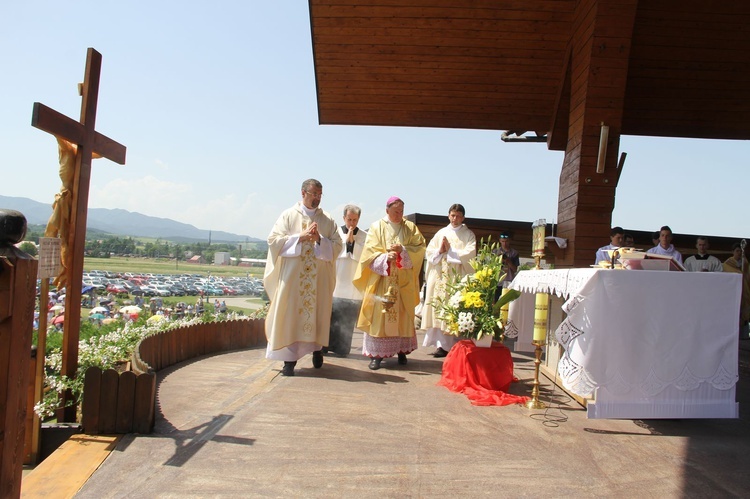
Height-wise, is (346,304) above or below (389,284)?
below

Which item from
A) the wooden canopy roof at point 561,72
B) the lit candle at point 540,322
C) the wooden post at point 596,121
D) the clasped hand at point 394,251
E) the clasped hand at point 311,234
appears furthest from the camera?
the wooden canopy roof at point 561,72

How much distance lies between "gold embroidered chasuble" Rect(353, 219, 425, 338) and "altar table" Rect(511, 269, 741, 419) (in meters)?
2.86

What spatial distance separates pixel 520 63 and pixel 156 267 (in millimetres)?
44716

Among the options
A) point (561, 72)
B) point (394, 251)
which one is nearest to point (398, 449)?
point (394, 251)

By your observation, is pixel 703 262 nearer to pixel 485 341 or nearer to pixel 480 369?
pixel 485 341

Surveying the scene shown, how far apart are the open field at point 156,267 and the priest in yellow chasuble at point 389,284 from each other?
1292 inches

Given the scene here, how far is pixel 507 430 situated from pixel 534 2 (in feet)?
22.5

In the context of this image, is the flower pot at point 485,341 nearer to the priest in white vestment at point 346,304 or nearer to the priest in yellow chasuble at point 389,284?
the priest in yellow chasuble at point 389,284

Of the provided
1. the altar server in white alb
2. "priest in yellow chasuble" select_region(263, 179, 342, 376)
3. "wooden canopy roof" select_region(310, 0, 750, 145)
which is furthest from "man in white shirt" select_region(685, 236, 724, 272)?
"priest in yellow chasuble" select_region(263, 179, 342, 376)

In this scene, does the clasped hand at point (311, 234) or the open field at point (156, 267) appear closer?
the clasped hand at point (311, 234)

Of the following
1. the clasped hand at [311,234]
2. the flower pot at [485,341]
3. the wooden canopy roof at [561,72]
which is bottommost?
the flower pot at [485,341]

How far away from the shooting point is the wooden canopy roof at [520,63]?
9.02 m

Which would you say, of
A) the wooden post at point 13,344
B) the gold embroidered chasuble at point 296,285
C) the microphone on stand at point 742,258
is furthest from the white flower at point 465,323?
the microphone on stand at point 742,258

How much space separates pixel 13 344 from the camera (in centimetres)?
211
